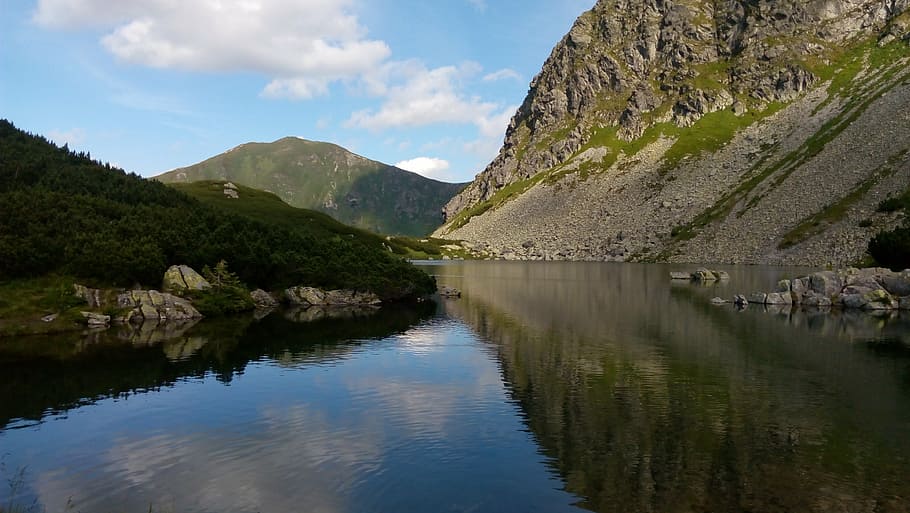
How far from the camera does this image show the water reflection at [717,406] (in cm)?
2052

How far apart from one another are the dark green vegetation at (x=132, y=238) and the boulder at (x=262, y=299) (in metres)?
2.22

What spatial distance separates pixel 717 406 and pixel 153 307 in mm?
55421

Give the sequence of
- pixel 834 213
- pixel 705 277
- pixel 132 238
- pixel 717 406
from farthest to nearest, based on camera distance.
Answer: pixel 834 213 < pixel 705 277 < pixel 132 238 < pixel 717 406

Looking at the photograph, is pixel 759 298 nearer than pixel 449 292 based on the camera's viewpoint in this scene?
Yes

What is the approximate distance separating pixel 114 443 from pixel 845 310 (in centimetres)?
8056

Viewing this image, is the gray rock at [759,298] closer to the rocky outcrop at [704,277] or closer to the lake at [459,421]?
the lake at [459,421]

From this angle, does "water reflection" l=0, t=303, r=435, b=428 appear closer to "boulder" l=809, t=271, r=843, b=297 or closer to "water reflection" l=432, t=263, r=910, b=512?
"water reflection" l=432, t=263, r=910, b=512

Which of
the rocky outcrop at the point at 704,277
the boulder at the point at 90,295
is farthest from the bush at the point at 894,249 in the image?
the boulder at the point at 90,295

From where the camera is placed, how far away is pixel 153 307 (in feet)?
202

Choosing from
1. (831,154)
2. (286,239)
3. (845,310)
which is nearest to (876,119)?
(831,154)

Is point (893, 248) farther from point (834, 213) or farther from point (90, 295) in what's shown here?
point (90, 295)

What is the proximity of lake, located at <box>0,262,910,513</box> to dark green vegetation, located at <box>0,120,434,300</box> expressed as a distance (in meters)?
11.4

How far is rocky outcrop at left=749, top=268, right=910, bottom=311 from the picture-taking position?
7425cm

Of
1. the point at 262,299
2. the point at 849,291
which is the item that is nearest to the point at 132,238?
the point at 262,299
